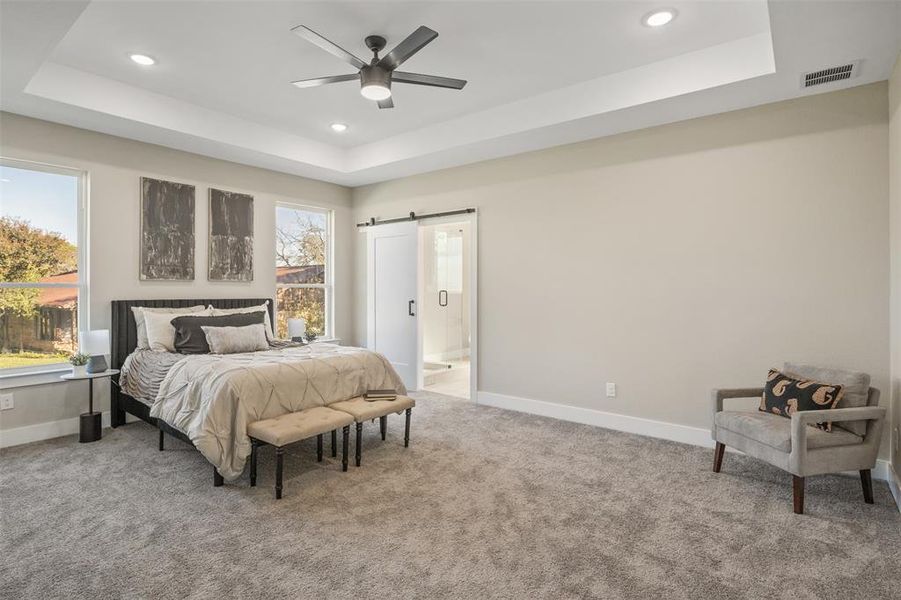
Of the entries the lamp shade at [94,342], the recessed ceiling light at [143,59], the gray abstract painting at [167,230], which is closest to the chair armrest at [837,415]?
the recessed ceiling light at [143,59]

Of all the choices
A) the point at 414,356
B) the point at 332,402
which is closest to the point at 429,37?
the point at 332,402

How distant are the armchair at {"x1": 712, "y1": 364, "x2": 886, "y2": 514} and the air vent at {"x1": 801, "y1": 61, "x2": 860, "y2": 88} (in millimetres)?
1959

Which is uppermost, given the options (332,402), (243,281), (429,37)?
(429,37)

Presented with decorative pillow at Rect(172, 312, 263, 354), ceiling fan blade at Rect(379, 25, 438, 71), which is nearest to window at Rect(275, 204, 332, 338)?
decorative pillow at Rect(172, 312, 263, 354)

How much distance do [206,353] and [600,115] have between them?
3.95 m

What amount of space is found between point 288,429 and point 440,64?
2.83 meters

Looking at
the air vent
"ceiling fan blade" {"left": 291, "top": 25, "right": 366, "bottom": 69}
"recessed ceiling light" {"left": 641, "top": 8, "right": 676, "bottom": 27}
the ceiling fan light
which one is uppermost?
"recessed ceiling light" {"left": 641, "top": 8, "right": 676, "bottom": 27}

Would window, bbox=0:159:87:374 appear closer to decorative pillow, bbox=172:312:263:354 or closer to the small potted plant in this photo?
the small potted plant

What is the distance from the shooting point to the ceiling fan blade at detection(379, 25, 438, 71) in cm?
259

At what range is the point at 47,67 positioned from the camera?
3.48m

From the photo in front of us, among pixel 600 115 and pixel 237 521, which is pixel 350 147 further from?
pixel 237 521

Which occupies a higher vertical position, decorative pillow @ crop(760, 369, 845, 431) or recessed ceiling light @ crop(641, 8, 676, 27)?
recessed ceiling light @ crop(641, 8, 676, 27)

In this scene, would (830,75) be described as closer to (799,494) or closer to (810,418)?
(810,418)

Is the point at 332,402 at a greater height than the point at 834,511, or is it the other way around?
the point at 332,402
